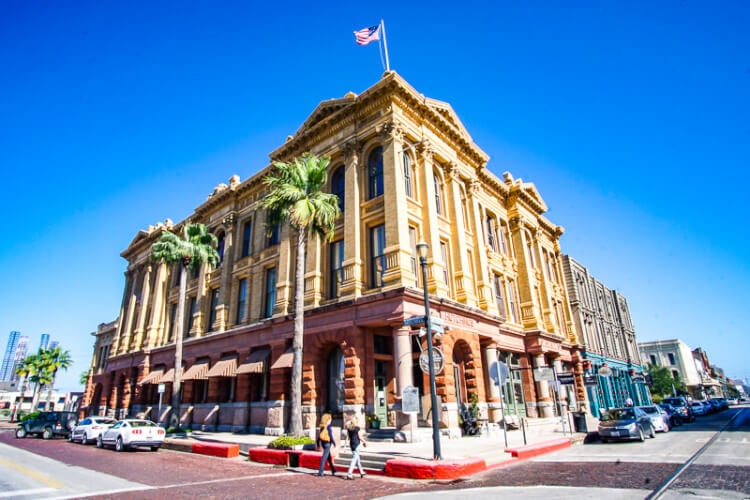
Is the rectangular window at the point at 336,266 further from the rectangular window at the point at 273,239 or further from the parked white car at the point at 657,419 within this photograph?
the parked white car at the point at 657,419

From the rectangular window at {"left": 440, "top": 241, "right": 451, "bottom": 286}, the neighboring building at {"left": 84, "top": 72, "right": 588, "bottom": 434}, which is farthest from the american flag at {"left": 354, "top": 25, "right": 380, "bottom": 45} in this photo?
the rectangular window at {"left": 440, "top": 241, "right": 451, "bottom": 286}

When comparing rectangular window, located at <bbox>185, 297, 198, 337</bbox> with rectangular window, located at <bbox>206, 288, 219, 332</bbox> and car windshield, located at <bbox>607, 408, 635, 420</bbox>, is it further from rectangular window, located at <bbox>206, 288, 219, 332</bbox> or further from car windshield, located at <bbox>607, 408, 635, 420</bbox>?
car windshield, located at <bbox>607, 408, 635, 420</bbox>

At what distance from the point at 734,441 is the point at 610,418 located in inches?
176

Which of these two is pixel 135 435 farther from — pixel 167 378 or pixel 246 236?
pixel 246 236

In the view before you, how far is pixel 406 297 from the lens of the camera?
60.5 ft

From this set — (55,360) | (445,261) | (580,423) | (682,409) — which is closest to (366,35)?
(445,261)

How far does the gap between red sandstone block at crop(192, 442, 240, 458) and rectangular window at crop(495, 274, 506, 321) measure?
62.6 ft

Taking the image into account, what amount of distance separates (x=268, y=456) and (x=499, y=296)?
20.0m

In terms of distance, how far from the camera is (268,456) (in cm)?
1461

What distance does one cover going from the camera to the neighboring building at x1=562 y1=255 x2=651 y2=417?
40906 mm

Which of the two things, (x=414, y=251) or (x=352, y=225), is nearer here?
(x=414, y=251)

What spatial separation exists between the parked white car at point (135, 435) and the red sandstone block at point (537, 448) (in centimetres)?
1586

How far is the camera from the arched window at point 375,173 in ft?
76.2

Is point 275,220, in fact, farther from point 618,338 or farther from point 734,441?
point 618,338
